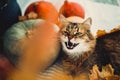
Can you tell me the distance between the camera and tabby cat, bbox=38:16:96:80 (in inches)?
35.4

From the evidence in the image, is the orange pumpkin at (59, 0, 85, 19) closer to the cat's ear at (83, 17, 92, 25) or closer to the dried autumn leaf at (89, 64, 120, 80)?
the cat's ear at (83, 17, 92, 25)

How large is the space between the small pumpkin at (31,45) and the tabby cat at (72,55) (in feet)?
0.07

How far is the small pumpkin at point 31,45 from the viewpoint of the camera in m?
0.90

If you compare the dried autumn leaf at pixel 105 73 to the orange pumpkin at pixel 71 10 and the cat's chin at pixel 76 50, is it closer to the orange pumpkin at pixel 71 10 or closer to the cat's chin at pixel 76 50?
the cat's chin at pixel 76 50

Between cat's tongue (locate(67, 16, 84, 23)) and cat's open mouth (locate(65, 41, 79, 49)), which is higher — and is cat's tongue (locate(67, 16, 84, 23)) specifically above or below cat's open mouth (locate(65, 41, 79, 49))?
above

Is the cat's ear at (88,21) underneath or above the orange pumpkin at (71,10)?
underneath

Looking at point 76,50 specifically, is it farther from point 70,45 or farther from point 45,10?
point 45,10

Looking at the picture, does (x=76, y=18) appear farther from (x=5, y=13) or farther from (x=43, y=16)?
(x=5, y=13)

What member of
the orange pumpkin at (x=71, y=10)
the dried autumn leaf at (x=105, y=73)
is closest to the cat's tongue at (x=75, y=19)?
the orange pumpkin at (x=71, y=10)

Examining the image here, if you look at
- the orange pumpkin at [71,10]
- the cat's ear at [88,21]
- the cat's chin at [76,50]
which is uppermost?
the orange pumpkin at [71,10]

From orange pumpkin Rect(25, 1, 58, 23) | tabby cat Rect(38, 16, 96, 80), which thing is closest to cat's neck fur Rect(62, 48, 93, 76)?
tabby cat Rect(38, 16, 96, 80)

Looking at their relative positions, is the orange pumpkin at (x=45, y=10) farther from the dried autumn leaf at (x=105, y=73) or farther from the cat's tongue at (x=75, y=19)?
the dried autumn leaf at (x=105, y=73)

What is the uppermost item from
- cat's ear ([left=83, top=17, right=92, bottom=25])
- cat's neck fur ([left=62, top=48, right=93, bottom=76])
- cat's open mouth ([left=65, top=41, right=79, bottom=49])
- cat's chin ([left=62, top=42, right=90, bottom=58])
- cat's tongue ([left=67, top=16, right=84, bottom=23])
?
cat's tongue ([left=67, top=16, right=84, bottom=23])

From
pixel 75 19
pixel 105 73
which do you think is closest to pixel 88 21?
pixel 75 19
